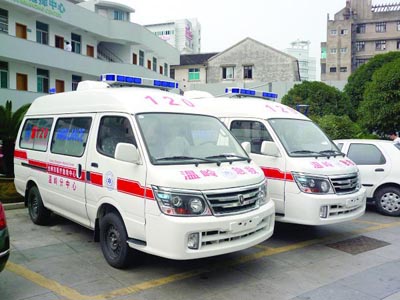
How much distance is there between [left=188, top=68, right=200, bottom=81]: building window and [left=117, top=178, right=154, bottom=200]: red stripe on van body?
44303mm

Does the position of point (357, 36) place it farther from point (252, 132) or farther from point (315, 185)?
point (315, 185)

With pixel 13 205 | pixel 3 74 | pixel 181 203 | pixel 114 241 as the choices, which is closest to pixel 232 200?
pixel 181 203

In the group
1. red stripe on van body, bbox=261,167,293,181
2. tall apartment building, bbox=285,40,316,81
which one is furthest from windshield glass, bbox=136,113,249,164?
tall apartment building, bbox=285,40,316,81

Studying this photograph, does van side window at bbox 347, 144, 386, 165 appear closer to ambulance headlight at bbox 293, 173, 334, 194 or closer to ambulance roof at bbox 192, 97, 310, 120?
ambulance roof at bbox 192, 97, 310, 120

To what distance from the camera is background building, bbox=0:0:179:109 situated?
21.7 metres

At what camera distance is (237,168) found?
481 cm

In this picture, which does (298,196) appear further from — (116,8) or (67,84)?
(116,8)

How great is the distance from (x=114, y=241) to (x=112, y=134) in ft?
4.41

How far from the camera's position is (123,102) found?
Result: 16.5ft

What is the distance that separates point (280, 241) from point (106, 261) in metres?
2.74

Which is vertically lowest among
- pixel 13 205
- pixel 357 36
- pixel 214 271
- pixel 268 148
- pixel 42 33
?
pixel 214 271

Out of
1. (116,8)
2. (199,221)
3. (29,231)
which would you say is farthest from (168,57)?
(199,221)

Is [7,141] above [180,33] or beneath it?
beneath

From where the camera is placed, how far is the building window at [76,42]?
2712 centimetres
